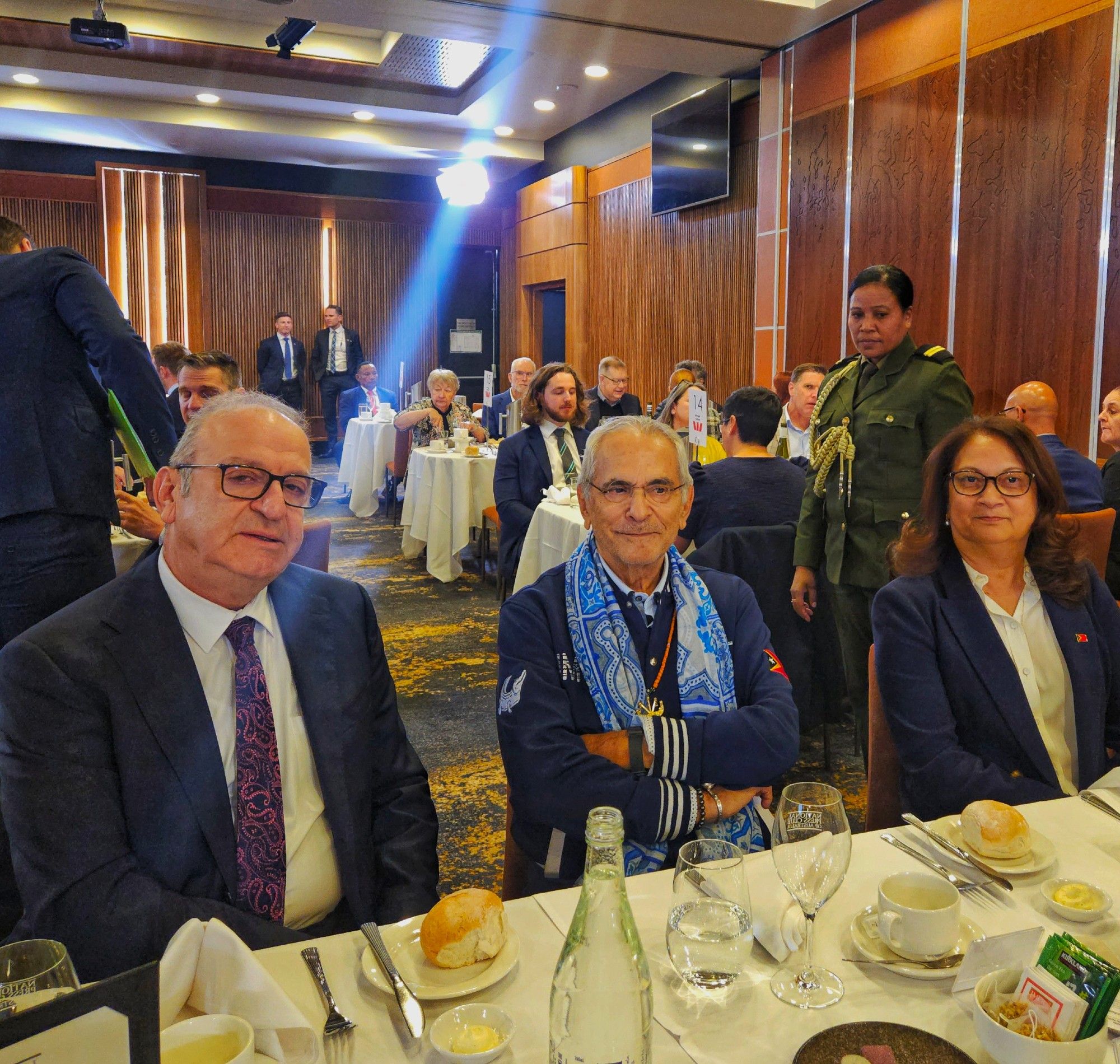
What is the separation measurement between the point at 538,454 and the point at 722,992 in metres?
4.32

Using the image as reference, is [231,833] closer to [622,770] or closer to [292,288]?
[622,770]

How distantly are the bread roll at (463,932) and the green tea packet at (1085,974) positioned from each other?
22.3 inches

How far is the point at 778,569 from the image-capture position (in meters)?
3.36

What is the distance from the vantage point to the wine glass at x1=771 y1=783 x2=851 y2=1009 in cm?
107

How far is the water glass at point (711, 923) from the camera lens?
1060 millimetres

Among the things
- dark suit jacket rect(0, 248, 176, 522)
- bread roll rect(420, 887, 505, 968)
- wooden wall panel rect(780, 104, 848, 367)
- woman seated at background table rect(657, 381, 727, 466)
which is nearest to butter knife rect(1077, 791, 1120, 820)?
Answer: bread roll rect(420, 887, 505, 968)

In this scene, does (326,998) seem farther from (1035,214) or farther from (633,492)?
(1035,214)

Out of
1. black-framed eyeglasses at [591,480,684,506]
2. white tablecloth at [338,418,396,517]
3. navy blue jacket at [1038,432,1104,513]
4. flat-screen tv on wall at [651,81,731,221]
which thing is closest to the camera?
black-framed eyeglasses at [591,480,684,506]

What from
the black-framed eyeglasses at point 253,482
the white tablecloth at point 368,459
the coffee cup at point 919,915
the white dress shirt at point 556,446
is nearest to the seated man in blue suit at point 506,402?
the white tablecloth at point 368,459

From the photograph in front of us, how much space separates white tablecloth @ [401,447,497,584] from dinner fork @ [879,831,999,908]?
540 centimetres

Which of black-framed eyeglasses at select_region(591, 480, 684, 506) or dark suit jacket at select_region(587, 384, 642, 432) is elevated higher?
dark suit jacket at select_region(587, 384, 642, 432)

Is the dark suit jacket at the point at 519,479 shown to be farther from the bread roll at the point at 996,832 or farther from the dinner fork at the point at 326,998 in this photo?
the dinner fork at the point at 326,998

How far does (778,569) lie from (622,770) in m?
1.81

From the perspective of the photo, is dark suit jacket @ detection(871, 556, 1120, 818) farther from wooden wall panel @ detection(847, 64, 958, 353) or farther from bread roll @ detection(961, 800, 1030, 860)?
wooden wall panel @ detection(847, 64, 958, 353)
